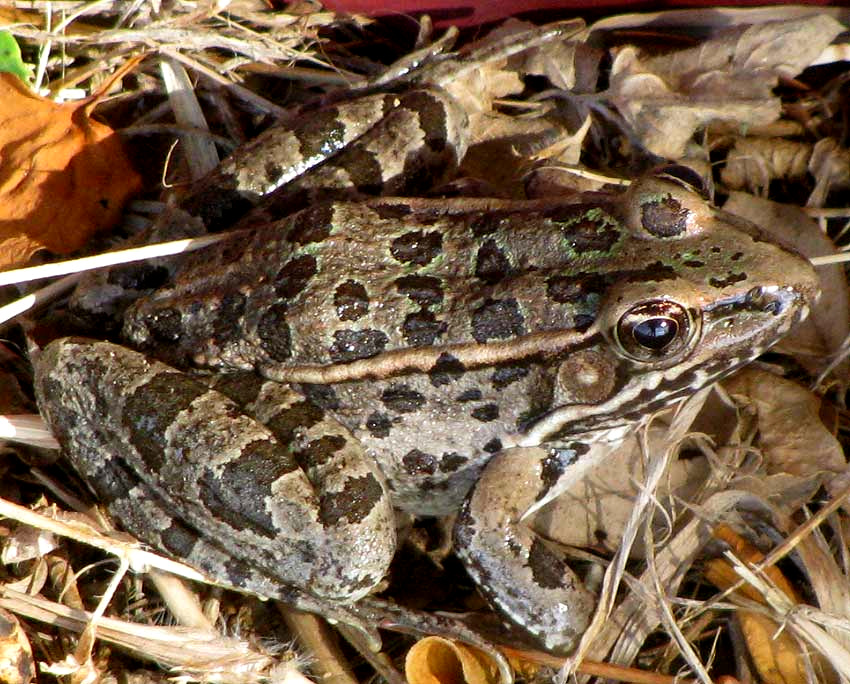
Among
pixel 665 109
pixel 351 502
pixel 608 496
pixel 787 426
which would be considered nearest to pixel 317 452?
pixel 351 502

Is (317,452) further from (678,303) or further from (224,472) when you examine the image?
(678,303)

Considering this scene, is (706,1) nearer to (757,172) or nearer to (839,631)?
(757,172)

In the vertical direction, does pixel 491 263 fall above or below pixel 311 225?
below

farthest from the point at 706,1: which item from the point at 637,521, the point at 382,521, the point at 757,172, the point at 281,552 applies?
the point at 281,552

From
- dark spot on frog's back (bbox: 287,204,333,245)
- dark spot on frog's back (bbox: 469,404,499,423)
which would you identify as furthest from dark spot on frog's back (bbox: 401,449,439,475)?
dark spot on frog's back (bbox: 287,204,333,245)

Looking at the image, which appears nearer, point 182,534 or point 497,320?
point 497,320

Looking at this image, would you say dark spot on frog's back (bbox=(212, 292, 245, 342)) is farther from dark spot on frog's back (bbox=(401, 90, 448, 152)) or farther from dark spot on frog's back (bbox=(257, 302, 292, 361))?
dark spot on frog's back (bbox=(401, 90, 448, 152))

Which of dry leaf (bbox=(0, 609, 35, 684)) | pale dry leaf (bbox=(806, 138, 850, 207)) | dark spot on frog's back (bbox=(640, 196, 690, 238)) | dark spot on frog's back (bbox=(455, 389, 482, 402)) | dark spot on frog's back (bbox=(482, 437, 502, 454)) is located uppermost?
dark spot on frog's back (bbox=(640, 196, 690, 238))
